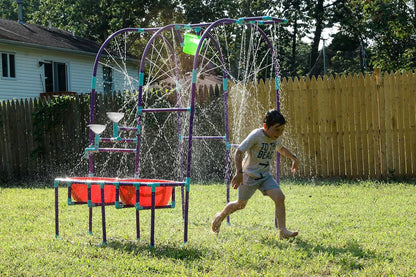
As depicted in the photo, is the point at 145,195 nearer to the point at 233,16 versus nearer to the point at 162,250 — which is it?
the point at 162,250

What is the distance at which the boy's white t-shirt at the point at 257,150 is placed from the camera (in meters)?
Answer: 5.59

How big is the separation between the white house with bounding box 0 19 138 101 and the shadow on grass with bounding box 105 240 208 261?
16.8 metres

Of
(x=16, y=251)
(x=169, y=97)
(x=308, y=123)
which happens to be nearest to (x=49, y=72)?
(x=169, y=97)

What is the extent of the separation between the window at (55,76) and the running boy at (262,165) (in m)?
19.2

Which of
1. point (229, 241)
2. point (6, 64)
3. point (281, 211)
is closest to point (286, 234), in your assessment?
point (281, 211)

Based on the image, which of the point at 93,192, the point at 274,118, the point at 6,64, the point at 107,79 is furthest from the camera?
the point at 107,79

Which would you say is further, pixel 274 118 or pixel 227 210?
pixel 227 210

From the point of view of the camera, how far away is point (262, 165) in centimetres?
571

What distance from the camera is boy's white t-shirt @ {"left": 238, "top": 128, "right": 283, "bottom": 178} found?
5.59 m

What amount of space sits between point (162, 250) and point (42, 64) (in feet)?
63.2

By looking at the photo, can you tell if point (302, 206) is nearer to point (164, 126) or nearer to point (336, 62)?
point (164, 126)

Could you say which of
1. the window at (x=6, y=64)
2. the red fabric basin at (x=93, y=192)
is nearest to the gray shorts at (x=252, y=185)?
the red fabric basin at (x=93, y=192)

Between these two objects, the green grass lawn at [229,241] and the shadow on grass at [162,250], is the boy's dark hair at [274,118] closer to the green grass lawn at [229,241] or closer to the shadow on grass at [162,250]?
the green grass lawn at [229,241]

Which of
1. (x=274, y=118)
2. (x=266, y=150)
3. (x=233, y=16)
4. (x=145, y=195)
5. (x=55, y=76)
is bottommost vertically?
(x=145, y=195)
